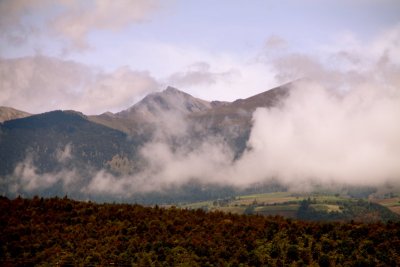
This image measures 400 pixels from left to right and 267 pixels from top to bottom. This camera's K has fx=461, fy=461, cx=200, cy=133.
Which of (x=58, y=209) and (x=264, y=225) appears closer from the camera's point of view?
(x=264, y=225)

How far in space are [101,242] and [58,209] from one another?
756 cm

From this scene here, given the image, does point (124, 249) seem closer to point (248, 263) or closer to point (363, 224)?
point (248, 263)

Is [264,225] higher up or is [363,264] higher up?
[264,225]

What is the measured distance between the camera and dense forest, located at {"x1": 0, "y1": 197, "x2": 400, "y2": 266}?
27281 millimetres

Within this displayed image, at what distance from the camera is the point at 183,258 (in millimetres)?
27422

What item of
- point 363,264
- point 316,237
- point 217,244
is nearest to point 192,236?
point 217,244

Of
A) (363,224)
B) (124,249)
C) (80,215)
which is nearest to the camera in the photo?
(124,249)

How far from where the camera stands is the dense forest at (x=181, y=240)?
27.3m

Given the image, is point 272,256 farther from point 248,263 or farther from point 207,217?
point 207,217

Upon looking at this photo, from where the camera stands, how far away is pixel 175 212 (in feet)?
117

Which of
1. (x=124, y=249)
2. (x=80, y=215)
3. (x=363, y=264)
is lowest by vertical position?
(x=363, y=264)

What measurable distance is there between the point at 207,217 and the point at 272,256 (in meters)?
8.05

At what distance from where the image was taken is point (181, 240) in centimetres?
2973

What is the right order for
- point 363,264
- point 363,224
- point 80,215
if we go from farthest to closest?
point 80,215 → point 363,224 → point 363,264
